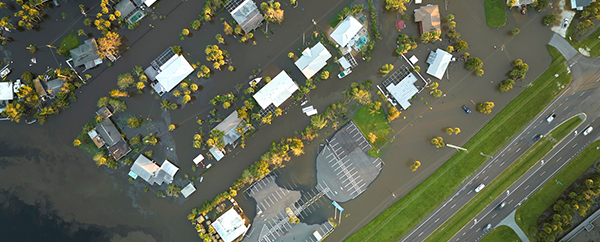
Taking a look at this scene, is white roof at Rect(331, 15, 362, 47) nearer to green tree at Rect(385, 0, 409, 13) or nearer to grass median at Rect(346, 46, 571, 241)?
green tree at Rect(385, 0, 409, 13)

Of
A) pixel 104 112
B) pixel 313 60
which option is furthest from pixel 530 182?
pixel 104 112

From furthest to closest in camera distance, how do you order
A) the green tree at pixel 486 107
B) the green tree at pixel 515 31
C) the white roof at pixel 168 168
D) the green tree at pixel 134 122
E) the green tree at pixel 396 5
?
the white roof at pixel 168 168
the green tree at pixel 134 122
the green tree at pixel 515 31
the green tree at pixel 396 5
the green tree at pixel 486 107

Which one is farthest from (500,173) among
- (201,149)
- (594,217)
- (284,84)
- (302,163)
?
(201,149)

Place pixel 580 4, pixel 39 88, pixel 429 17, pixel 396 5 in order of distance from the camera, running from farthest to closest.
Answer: pixel 39 88, pixel 580 4, pixel 429 17, pixel 396 5

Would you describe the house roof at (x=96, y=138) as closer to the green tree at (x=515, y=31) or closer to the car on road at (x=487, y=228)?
the car on road at (x=487, y=228)

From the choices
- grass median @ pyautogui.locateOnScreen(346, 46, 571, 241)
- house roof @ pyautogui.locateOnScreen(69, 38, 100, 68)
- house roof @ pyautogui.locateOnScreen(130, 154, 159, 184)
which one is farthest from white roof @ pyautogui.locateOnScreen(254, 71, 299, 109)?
house roof @ pyautogui.locateOnScreen(69, 38, 100, 68)

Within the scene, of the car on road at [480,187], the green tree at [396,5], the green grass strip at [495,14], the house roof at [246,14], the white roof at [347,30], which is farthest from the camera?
the green grass strip at [495,14]

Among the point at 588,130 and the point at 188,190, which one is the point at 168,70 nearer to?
the point at 188,190

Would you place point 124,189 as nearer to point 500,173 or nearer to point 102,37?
point 102,37

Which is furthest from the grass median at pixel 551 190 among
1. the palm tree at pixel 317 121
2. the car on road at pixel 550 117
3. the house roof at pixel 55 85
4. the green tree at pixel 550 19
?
the house roof at pixel 55 85
